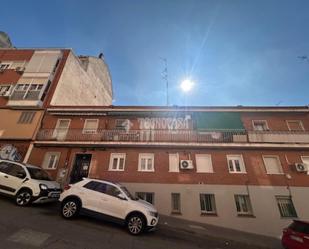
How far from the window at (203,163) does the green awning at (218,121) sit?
2.43m

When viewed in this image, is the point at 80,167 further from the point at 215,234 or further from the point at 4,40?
the point at 4,40

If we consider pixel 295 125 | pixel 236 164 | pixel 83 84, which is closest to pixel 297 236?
pixel 236 164

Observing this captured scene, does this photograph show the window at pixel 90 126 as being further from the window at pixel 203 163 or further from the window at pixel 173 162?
the window at pixel 203 163

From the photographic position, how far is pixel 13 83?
18031mm

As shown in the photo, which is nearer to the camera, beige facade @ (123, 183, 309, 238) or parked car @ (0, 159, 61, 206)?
parked car @ (0, 159, 61, 206)

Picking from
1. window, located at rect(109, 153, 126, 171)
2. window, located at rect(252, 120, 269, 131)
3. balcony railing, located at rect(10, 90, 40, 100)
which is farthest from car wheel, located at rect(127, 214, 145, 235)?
balcony railing, located at rect(10, 90, 40, 100)

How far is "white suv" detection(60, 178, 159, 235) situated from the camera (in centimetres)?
708

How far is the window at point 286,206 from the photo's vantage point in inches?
461

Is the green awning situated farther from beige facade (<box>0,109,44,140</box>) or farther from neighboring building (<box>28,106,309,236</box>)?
beige facade (<box>0,109,44,140</box>)

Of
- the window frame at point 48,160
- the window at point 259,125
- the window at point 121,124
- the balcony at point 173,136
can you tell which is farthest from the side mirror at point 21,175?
the window at point 259,125

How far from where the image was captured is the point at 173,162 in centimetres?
1361

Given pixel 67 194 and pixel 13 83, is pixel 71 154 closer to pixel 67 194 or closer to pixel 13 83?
pixel 67 194

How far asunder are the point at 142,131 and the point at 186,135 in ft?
11.6

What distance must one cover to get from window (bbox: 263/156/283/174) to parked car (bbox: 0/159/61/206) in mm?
13795
